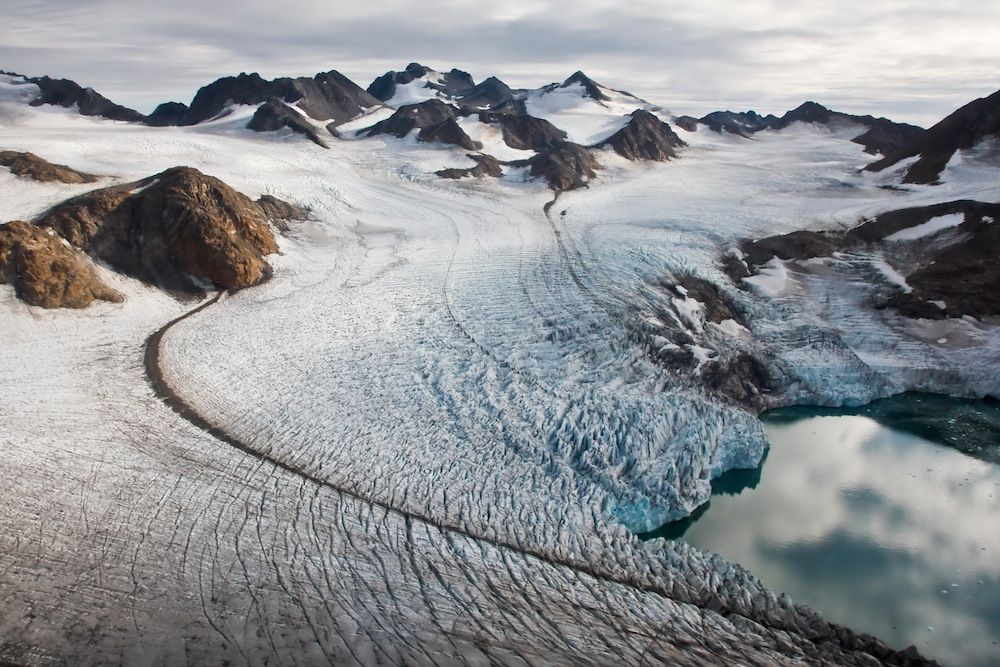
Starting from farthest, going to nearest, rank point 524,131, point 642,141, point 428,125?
point 524,131, point 642,141, point 428,125

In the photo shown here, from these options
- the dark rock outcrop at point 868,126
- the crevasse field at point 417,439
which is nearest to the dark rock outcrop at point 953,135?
the crevasse field at point 417,439

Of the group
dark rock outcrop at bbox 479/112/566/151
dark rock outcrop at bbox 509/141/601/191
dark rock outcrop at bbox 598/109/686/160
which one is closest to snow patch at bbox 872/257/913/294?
dark rock outcrop at bbox 509/141/601/191

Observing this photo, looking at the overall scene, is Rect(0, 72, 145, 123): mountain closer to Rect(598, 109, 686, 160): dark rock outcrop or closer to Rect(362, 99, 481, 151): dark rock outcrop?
Rect(362, 99, 481, 151): dark rock outcrop

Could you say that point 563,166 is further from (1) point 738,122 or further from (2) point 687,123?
(1) point 738,122

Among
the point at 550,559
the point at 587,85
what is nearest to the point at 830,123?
the point at 587,85

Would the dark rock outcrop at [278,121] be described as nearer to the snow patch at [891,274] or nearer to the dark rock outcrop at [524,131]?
the dark rock outcrop at [524,131]

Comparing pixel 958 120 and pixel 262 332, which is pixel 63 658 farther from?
pixel 958 120

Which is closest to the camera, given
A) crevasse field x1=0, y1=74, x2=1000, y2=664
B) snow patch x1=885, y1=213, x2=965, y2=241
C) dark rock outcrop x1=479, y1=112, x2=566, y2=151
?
crevasse field x1=0, y1=74, x2=1000, y2=664
